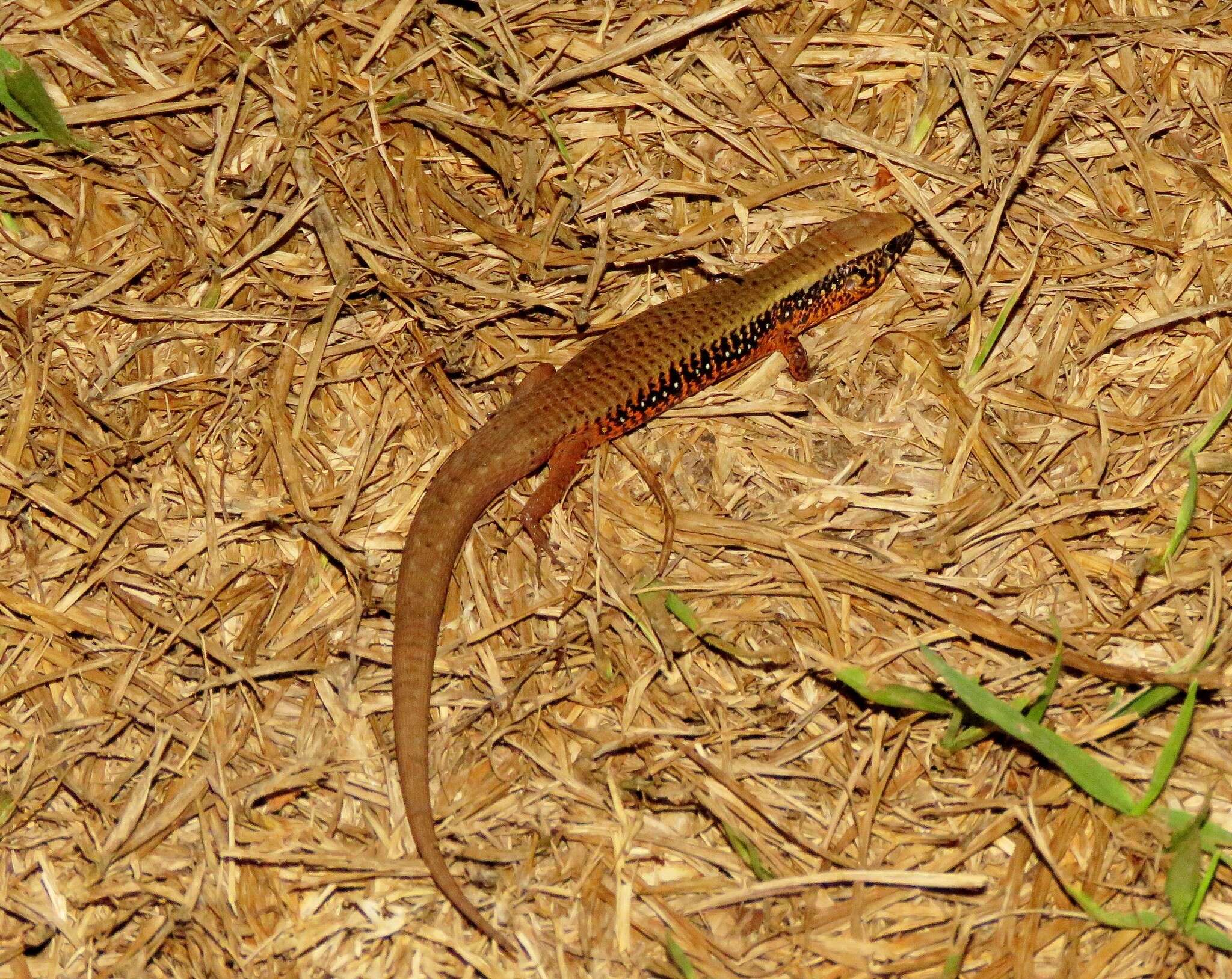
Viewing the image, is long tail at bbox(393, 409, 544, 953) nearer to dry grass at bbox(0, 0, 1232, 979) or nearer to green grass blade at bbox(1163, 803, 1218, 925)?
dry grass at bbox(0, 0, 1232, 979)

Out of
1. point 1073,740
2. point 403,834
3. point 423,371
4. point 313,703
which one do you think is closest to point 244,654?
point 313,703

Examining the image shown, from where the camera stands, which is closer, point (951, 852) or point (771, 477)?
point (951, 852)

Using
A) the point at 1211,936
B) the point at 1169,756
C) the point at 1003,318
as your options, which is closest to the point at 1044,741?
the point at 1169,756

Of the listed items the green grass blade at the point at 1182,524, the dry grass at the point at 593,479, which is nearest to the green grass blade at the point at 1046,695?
the dry grass at the point at 593,479

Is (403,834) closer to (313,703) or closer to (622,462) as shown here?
(313,703)

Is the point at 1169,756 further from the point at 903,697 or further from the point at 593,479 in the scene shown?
the point at 593,479

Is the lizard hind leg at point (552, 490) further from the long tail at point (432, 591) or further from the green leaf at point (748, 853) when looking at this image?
the green leaf at point (748, 853)
